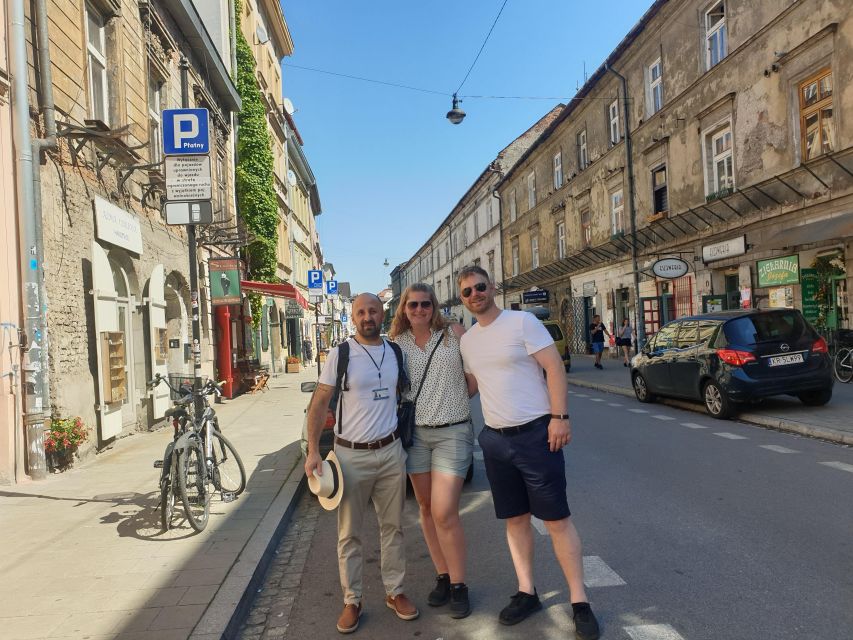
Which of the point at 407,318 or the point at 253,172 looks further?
the point at 253,172

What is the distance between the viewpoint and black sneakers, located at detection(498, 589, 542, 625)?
338cm

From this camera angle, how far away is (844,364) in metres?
12.9

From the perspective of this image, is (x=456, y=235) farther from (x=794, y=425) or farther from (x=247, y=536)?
(x=247, y=536)

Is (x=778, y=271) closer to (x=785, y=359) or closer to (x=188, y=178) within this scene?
(x=785, y=359)

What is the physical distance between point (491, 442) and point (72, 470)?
20.1 ft

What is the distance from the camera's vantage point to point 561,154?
30828 millimetres

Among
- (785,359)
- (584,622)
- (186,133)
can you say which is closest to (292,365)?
(785,359)

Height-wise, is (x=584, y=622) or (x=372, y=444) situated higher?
(x=372, y=444)

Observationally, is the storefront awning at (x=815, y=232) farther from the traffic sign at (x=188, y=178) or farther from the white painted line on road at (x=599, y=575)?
the traffic sign at (x=188, y=178)

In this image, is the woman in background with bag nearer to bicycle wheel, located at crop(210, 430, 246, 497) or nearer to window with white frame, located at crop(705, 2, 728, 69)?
bicycle wheel, located at crop(210, 430, 246, 497)

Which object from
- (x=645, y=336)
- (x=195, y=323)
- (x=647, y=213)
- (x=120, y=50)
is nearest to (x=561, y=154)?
(x=647, y=213)

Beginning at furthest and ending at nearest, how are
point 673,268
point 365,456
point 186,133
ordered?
1. point 673,268
2. point 186,133
3. point 365,456

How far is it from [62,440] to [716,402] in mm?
8759

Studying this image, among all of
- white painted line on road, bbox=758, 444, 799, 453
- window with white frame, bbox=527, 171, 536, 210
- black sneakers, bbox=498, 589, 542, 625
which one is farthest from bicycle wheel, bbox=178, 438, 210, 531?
window with white frame, bbox=527, 171, 536, 210
